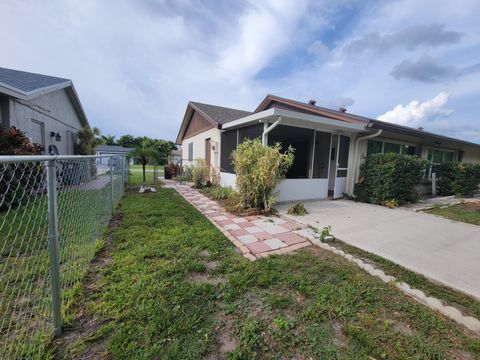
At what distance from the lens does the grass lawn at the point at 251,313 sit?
1508 millimetres

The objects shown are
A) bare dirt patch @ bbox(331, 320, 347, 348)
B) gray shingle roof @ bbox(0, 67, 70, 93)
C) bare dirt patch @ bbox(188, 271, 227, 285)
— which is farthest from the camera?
gray shingle roof @ bbox(0, 67, 70, 93)

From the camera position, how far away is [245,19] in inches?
237

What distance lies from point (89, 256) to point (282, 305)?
2.52m

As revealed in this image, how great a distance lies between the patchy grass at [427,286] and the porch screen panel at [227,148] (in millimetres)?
5206

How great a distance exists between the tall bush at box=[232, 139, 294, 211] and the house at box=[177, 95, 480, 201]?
0.69 m

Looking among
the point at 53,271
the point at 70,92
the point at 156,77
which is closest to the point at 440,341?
the point at 53,271

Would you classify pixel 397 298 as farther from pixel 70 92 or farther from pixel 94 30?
pixel 70 92

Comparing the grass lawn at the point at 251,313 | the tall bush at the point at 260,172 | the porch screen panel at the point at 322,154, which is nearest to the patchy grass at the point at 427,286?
the grass lawn at the point at 251,313

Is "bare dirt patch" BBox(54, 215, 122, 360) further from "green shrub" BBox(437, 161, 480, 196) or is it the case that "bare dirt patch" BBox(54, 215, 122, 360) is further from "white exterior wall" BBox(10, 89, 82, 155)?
"green shrub" BBox(437, 161, 480, 196)

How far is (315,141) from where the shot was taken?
7031 millimetres

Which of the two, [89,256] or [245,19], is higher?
[245,19]

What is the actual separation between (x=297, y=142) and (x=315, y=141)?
146 centimetres

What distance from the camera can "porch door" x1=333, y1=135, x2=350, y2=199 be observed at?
7048 mm

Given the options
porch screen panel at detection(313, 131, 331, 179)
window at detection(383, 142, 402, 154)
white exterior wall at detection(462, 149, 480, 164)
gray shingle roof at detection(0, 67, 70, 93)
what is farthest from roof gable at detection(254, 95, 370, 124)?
white exterior wall at detection(462, 149, 480, 164)
